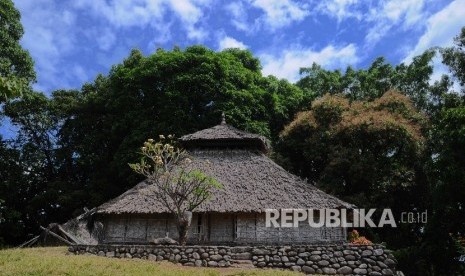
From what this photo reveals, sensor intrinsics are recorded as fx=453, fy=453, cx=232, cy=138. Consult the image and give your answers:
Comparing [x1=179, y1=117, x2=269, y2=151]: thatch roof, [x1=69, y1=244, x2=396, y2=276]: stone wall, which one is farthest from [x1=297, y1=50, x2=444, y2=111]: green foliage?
[x1=69, y1=244, x2=396, y2=276]: stone wall

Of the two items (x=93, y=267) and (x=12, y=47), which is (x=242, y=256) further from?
(x=12, y=47)

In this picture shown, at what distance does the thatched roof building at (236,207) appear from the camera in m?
19.0

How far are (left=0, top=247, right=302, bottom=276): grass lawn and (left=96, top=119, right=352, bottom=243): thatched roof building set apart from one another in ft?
16.1

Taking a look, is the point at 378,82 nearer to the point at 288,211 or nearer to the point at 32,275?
the point at 288,211

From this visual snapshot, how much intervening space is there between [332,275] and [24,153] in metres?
23.9

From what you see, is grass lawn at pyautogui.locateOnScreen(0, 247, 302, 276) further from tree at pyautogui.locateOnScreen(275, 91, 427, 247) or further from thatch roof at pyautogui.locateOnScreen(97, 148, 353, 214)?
tree at pyautogui.locateOnScreen(275, 91, 427, 247)

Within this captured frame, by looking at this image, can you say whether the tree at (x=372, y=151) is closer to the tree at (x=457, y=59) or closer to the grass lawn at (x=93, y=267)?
the tree at (x=457, y=59)

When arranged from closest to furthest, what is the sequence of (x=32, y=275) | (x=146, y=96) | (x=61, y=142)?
(x=32, y=275)
(x=146, y=96)
(x=61, y=142)

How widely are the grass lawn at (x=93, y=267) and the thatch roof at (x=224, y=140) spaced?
9.16m

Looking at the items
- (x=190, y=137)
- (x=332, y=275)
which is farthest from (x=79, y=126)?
(x=332, y=275)

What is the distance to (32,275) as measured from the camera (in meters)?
11.5

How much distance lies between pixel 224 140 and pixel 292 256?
30.8 feet

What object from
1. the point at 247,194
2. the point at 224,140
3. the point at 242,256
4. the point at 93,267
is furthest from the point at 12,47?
the point at 242,256

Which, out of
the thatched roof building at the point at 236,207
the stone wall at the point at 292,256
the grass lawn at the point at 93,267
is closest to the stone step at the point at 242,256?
the stone wall at the point at 292,256
